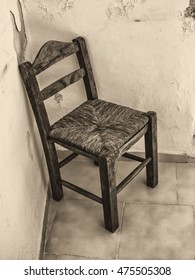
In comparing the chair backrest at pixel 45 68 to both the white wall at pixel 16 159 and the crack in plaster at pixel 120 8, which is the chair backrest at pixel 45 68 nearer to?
the white wall at pixel 16 159

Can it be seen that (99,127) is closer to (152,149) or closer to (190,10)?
(152,149)

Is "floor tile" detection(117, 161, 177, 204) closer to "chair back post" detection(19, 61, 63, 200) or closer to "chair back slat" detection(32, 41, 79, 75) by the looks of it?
"chair back post" detection(19, 61, 63, 200)

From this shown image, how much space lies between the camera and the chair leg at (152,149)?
6.13 feet

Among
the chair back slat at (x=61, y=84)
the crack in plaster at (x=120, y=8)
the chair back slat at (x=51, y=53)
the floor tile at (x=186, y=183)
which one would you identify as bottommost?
the floor tile at (x=186, y=183)

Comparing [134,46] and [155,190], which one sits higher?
[134,46]

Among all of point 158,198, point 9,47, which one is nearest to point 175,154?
point 158,198

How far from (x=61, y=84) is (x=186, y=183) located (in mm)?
897

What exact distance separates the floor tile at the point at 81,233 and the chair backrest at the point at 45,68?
1.61 feet

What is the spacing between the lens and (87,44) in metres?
1.96

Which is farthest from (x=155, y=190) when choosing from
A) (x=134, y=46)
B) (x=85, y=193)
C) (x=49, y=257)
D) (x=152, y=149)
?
(x=134, y=46)

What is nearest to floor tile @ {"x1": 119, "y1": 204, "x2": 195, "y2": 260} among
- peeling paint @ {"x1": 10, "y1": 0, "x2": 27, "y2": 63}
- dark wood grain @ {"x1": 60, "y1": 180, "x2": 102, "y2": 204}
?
dark wood grain @ {"x1": 60, "y1": 180, "x2": 102, "y2": 204}

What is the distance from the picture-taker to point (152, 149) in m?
1.96

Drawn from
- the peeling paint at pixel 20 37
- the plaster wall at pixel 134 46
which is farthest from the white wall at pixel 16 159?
the plaster wall at pixel 134 46
